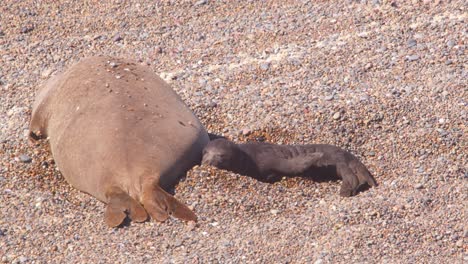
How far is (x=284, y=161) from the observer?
25.4ft

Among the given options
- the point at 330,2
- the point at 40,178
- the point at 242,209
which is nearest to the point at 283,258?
the point at 242,209

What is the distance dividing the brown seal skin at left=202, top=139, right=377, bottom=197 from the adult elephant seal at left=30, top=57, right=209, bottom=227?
0.78 ft

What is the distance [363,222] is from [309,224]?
36cm

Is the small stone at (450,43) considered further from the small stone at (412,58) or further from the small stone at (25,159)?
the small stone at (25,159)

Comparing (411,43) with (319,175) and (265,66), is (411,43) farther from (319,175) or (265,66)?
(319,175)

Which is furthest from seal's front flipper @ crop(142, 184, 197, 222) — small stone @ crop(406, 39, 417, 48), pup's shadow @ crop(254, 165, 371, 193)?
small stone @ crop(406, 39, 417, 48)

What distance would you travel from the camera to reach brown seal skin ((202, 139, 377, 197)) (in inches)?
298

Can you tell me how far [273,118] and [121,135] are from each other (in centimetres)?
151

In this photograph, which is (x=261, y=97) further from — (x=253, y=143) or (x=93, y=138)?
(x=93, y=138)

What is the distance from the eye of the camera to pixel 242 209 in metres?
7.29

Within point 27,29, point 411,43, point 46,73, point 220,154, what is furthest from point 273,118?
point 27,29

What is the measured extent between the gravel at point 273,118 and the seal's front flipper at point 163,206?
0.10m

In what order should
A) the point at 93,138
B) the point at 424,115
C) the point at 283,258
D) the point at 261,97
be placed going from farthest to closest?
the point at 261,97
the point at 424,115
the point at 93,138
the point at 283,258

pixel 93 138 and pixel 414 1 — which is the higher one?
pixel 93 138
